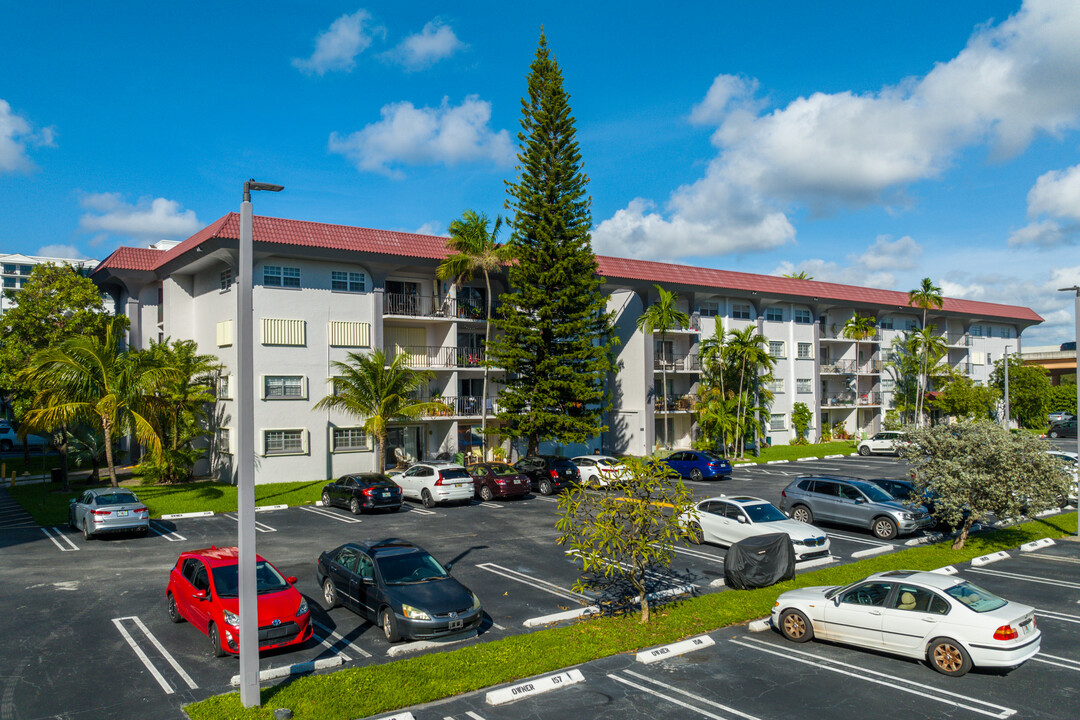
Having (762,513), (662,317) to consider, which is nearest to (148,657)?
(762,513)

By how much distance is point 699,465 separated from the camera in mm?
34469

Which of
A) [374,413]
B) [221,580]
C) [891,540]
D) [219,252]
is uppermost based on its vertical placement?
[219,252]

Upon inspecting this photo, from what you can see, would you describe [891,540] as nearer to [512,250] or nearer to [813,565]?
[813,565]

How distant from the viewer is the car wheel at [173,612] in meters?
13.5

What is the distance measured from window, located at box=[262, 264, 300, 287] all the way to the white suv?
434 inches

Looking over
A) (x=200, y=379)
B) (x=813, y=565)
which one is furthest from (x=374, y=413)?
(x=813, y=565)

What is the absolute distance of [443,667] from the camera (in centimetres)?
1103

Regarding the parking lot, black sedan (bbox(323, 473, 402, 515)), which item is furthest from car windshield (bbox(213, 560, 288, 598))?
black sedan (bbox(323, 473, 402, 515))

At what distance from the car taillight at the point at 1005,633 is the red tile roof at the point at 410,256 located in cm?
2818

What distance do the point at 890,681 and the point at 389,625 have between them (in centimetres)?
824

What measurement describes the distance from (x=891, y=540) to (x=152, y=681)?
19530 millimetres

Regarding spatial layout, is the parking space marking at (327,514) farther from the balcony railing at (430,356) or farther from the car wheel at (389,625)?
the car wheel at (389,625)

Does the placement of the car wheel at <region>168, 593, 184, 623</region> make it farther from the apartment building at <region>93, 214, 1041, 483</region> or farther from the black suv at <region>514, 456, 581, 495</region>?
the apartment building at <region>93, 214, 1041, 483</region>

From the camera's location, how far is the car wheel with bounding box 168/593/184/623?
44.3 feet
